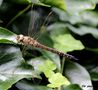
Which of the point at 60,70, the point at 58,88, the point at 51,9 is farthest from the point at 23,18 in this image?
the point at 58,88

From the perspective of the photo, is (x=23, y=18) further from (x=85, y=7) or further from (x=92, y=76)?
(x=92, y=76)

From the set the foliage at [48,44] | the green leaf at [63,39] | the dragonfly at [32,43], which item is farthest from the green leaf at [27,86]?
the green leaf at [63,39]

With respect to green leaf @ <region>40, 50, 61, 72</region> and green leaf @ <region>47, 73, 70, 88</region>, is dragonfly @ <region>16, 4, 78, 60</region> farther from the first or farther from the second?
green leaf @ <region>47, 73, 70, 88</region>

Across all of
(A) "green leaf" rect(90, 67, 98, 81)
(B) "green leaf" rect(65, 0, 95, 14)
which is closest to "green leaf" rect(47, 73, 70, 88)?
(A) "green leaf" rect(90, 67, 98, 81)

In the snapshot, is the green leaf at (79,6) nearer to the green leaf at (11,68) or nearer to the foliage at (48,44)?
the foliage at (48,44)

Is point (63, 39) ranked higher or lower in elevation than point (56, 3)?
lower

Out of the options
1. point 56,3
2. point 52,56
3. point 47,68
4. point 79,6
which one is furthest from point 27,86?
point 79,6

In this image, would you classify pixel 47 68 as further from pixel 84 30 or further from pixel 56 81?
pixel 84 30
